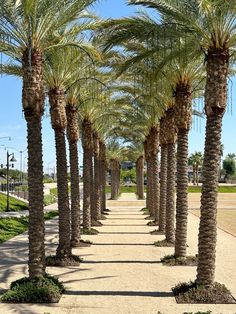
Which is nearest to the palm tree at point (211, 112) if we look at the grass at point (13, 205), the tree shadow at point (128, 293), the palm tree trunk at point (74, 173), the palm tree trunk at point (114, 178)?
the tree shadow at point (128, 293)

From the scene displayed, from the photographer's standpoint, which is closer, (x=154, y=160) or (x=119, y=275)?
(x=119, y=275)

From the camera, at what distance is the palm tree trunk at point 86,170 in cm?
2553

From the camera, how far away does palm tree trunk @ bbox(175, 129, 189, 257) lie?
54.9 ft

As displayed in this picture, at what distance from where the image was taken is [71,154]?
2111 cm

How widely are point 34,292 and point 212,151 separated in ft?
17.0

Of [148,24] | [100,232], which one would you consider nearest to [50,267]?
[148,24]

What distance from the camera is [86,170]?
26031 millimetres

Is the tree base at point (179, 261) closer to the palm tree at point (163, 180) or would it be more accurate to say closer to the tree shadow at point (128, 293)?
the tree shadow at point (128, 293)

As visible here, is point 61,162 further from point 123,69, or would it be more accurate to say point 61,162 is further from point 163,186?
point 163,186

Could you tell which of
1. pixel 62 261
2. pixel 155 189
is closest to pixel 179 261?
pixel 62 261

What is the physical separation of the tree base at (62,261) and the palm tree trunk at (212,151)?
5.47 metres

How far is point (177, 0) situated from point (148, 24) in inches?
39.4

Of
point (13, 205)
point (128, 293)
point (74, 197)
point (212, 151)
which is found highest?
point (212, 151)

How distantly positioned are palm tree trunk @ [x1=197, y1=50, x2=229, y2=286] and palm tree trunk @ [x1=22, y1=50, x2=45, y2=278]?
381 cm
